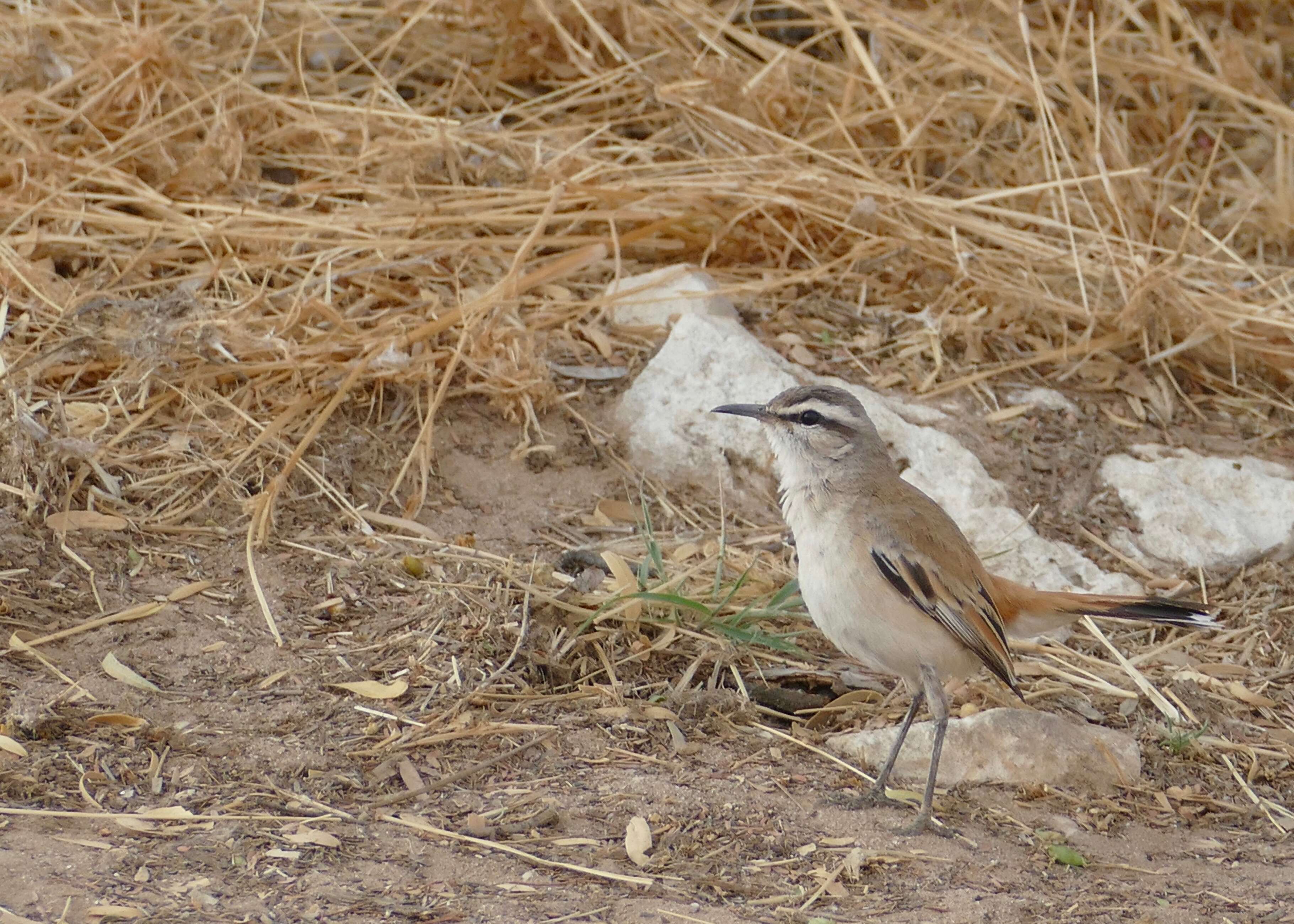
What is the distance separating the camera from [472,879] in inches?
156

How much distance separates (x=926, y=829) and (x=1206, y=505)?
267 cm

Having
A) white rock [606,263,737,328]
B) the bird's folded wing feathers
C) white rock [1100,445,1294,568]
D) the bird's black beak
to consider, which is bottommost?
white rock [1100,445,1294,568]

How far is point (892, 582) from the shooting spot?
16.0 ft

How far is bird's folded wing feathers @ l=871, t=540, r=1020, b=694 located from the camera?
4.87 metres

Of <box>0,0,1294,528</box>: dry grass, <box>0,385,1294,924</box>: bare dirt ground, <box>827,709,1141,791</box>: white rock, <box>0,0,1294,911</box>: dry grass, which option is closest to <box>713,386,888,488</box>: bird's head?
<box>0,0,1294,911</box>: dry grass

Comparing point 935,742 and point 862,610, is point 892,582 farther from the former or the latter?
point 935,742

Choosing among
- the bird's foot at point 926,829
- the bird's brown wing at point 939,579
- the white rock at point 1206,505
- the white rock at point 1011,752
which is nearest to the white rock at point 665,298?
the white rock at point 1206,505

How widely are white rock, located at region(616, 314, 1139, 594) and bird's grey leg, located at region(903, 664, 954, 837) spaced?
4.30ft

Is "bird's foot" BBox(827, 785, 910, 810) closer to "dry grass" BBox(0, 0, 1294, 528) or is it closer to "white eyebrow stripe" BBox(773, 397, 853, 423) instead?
"white eyebrow stripe" BBox(773, 397, 853, 423)

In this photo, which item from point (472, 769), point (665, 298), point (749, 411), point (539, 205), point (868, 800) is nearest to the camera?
Result: point (472, 769)

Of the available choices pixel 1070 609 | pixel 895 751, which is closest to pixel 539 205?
pixel 1070 609

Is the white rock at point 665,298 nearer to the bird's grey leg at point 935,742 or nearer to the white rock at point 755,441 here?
the white rock at point 755,441

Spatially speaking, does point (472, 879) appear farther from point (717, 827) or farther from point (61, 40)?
point (61, 40)

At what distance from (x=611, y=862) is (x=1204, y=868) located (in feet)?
6.33
